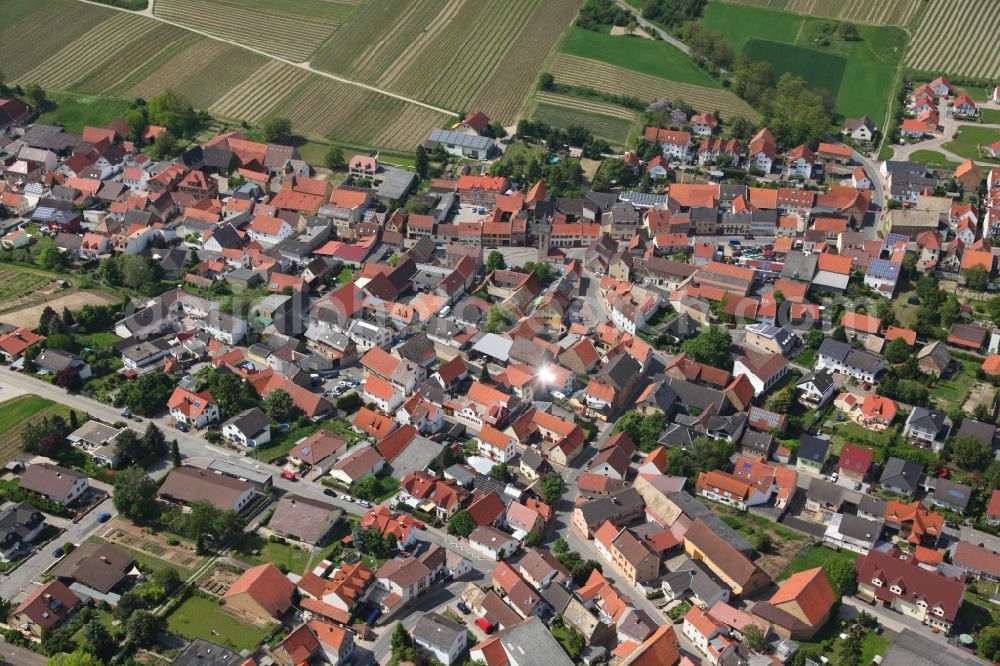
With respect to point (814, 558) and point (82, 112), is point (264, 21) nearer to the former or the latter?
point (82, 112)

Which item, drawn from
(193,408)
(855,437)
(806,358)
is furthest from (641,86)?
(193,408)

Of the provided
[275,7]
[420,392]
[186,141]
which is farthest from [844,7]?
[420,392]

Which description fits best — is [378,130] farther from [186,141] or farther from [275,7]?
[275,7]

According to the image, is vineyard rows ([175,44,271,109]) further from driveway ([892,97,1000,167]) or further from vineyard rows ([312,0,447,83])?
driveway ([892,97,1000,167])

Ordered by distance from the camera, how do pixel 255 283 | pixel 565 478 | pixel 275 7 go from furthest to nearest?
1. pixel 275 7
2. pixel 255 283
3. pixel 565 478

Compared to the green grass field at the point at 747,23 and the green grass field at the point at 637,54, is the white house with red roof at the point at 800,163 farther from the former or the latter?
the green grass field at the point at 747,23

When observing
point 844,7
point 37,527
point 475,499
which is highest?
point 844,7
